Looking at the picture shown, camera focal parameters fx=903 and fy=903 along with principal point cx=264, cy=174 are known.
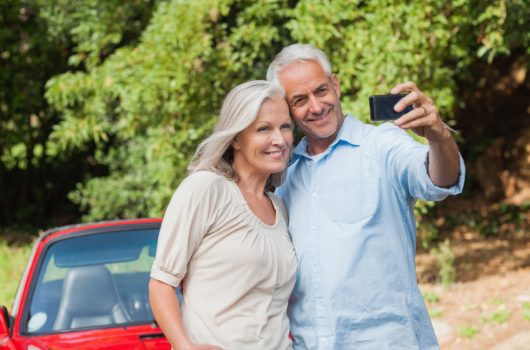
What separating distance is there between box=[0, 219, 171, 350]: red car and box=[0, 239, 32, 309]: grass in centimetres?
446

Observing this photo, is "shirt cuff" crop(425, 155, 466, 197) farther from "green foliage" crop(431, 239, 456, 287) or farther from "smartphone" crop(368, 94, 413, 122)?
"green foliage" crop(431, 239, 456, 287)

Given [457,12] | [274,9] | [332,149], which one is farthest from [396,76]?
[332,149]

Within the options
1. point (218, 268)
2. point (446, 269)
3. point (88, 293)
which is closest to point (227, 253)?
point (218, 268)

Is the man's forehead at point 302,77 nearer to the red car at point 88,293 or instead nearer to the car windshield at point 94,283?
the red car at point 88,293

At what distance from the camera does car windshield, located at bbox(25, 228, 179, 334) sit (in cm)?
459

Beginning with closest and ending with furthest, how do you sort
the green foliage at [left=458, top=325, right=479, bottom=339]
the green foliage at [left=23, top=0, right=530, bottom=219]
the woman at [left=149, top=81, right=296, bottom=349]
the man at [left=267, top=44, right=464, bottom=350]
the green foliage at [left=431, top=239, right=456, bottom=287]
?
1. the woman at [left=149, top=81, right=296, bottom=349]
2. the man at [left=267, top=44, right=464, bottom=350]
3. the green foliage at [left=458, top=325, right=479, bottom=339]
4. the green foliage at [left=23, top=0, right=530, bottom=219]
5. the green foliage at [left=431, top=239, right=456, bottom=287]

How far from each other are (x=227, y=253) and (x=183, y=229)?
0.16m

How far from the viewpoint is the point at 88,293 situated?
4.77 meters

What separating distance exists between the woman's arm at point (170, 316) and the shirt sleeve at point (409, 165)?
799 mm

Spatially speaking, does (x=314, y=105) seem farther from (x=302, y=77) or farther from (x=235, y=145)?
(x=235, y=145)

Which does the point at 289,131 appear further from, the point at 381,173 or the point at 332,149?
the point at 381,173

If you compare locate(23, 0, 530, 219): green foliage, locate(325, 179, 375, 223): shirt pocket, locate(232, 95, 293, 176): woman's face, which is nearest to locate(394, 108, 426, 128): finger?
locate(325, 179, 375, 223): shirt pocket

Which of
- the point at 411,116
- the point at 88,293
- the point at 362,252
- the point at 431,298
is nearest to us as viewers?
the point at 411,116

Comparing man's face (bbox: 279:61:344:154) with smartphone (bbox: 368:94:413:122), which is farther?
man's face (bbox: 279:61:344:154)
